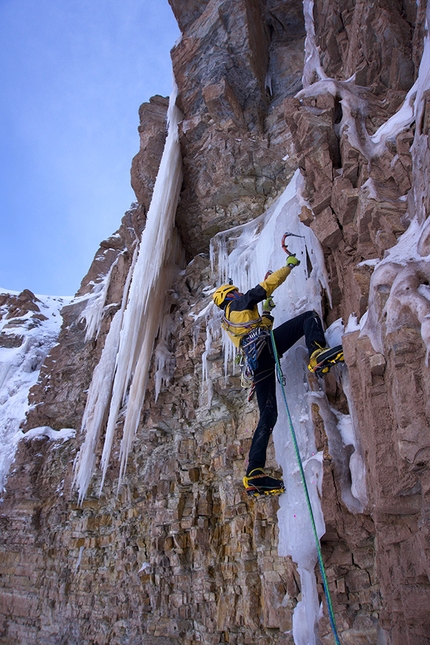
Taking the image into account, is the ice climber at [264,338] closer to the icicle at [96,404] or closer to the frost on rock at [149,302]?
the frost on rock at [149,302]

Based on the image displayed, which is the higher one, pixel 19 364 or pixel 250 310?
pixel 19 364

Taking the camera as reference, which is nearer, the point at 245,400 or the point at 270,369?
the point at 270,369

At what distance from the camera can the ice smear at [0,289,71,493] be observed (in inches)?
396

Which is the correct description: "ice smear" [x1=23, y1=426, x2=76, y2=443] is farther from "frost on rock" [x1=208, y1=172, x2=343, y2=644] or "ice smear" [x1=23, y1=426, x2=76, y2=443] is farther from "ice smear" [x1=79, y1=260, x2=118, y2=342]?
"frost on rock" [x1=208, y1=172, x2=343, y2=644]

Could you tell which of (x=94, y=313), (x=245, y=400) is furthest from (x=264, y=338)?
(x=94, y=313)

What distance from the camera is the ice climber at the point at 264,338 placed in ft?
11.3

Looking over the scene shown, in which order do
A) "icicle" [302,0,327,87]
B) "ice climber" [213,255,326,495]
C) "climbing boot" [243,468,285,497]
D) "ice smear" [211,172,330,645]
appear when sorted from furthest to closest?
"icicle" [302,0,327,87], "ice climber" [213,255,326,495], "climbing boot" [243,468,285,497], "ice smear" [211,172,330,645]

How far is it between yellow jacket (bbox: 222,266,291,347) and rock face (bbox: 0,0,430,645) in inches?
18.0

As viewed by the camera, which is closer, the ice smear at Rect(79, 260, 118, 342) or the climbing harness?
the climbing harness

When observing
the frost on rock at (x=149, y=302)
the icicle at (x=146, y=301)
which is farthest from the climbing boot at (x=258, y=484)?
the icicle at (x=146, y=301)

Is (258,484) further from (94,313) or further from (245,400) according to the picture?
(94,313)

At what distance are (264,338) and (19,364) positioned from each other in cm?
1068

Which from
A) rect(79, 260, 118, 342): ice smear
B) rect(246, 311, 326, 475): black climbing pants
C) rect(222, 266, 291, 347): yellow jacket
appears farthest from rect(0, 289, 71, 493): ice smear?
rect(246, 311, 326, 475): black climbing pants

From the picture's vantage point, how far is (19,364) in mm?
12594
